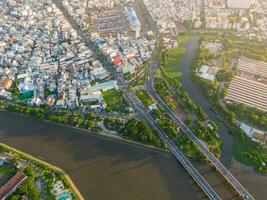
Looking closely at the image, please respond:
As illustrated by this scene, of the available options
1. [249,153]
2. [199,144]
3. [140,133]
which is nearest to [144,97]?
[140,133]

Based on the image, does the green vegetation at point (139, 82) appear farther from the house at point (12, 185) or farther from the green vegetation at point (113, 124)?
the house at point (12, 185)

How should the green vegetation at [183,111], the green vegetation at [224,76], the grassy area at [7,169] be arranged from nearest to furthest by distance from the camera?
the grassy area at [7,169], the green vegetation at [183,111], the green vegetation at [224,76]

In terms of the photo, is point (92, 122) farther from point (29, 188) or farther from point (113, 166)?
point (29, 188)

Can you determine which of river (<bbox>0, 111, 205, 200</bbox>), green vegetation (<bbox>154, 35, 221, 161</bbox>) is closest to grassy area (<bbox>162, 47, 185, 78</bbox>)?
green vegetation (<bbox>154, 35, 221, 161</bbox>)

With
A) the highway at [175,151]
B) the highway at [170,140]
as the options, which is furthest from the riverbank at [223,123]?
the highway at [175,151]

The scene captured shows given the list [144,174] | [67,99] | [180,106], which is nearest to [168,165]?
[144,174]

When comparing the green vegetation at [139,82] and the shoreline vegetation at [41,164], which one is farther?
the green vegetation at [139,82]

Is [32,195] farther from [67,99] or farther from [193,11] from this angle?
[193,11]
